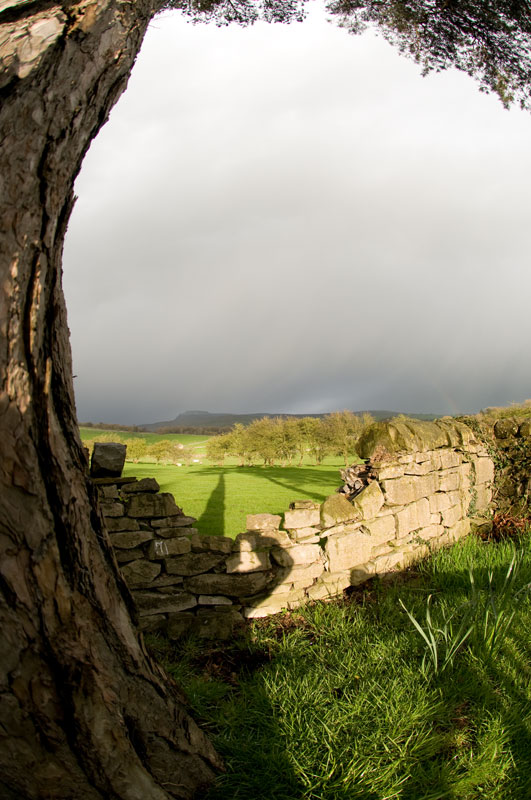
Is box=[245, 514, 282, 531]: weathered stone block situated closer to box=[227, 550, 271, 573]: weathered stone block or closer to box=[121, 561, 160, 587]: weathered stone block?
box=[227, 550, 271, 573]: weathered stone block

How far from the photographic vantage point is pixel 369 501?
5.00 metres

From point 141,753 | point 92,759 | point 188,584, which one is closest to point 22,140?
point 92,759

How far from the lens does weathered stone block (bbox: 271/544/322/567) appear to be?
14.5 ft

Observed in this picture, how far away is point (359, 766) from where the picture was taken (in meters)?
2.16

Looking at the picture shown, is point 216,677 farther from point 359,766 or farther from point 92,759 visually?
point 92,759

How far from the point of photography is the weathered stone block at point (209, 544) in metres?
4.19

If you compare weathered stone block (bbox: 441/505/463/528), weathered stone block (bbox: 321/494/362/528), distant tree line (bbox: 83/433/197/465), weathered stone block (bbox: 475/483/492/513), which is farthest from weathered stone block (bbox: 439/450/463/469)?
distant tree line (bbox: 83/433/197/465)

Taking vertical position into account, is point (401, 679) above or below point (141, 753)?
below

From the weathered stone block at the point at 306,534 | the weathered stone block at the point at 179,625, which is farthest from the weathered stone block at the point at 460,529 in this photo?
the weathered stone block at the point at 179,625

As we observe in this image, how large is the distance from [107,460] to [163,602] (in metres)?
1.46

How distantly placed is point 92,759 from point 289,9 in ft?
24.1

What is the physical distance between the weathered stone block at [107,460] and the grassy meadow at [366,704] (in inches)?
62.1

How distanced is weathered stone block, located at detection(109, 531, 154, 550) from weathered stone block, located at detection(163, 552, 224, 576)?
0.75 feet

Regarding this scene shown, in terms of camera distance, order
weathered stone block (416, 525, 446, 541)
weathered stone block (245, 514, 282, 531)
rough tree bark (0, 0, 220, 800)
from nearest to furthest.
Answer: rough tree bark (0, 0, 220, 800), weathered stone block (245, 514, 282, 531), weathered stone block (416, 525, 446, 541)
